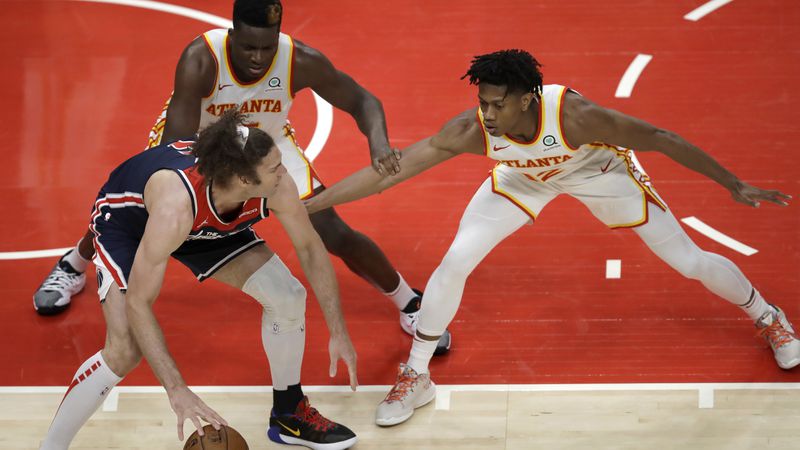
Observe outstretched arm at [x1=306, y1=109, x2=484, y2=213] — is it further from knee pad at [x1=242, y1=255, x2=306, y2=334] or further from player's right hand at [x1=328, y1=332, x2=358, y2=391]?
player's right hand at [x1=328, y1=332, x2=358, y2=391]

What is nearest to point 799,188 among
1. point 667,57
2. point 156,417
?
point 667,57

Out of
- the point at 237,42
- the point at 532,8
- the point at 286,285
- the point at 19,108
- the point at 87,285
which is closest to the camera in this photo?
the point at 286,285

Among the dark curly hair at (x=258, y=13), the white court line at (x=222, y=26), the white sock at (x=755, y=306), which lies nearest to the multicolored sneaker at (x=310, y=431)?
the dark curly hair at (x=258, y=13)

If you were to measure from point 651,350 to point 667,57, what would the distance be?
10.0 feet

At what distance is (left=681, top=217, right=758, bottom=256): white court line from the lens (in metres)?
6.88

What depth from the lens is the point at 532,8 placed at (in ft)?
30.3

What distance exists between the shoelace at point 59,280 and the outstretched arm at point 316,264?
2.06 metres

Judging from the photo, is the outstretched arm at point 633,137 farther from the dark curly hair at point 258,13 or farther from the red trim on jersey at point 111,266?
the red trim on jersey at point 111,266

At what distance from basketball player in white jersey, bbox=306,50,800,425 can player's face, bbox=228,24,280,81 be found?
29.9 inches

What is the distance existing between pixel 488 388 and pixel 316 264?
1301mm

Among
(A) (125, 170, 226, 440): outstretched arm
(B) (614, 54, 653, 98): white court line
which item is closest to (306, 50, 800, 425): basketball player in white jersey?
(A) (125, 170, 226, 440): outstretched arm

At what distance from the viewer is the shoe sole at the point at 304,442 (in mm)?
5629

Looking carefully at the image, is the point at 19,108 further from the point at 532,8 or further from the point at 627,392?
the point at 627,392

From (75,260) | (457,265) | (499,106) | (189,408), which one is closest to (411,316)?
(457,265)
